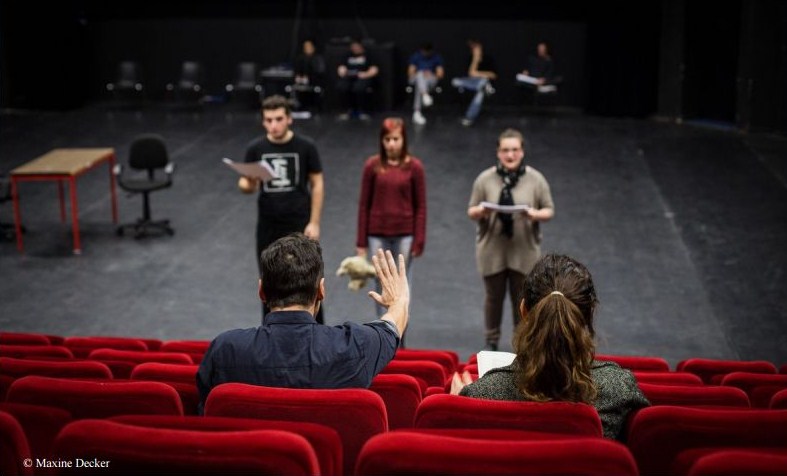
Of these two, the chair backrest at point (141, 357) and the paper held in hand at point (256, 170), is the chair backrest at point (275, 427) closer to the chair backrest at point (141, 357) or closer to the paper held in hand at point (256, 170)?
the chair backrest at point (141, 357)

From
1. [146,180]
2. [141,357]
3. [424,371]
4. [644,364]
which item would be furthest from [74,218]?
[644,364]

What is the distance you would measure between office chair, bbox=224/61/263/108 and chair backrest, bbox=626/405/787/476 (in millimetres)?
14722

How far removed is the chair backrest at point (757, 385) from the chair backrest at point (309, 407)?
1765mm

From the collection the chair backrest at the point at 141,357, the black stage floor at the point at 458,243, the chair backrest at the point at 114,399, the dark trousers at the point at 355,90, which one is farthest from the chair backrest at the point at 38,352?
the dark trousers at the point at 355,90

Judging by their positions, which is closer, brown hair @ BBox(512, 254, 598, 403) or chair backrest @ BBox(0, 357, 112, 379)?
brown hair @ BBox(512, 254, 598, 403)

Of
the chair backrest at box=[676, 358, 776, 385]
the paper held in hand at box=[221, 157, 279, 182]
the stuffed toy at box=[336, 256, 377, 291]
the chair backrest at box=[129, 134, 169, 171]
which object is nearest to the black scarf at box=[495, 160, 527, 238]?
the stuffed toy at box=[336, 256, 377, 291]

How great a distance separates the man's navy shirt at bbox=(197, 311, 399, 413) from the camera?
9.82ft

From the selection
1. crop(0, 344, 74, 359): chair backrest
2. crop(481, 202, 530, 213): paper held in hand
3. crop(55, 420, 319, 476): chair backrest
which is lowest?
crop(0, 344, 74, 359): chair backrest

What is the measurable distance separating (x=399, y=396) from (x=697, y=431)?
43.1 inches

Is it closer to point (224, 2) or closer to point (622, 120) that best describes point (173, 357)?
point (622, 120)

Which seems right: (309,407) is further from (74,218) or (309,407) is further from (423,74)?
(423,74)

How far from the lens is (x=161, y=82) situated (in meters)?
18.2

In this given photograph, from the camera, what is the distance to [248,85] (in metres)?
16.8

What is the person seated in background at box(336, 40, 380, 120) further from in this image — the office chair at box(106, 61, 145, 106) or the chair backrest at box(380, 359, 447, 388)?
the chair backrest at box(380, 359, 447, 388)
